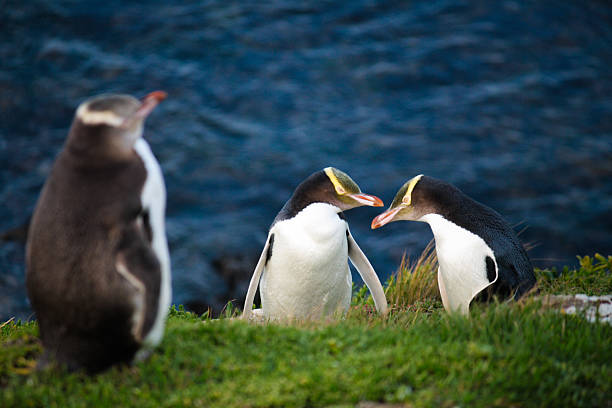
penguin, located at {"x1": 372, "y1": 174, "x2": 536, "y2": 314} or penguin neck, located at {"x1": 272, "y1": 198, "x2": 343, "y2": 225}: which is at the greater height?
penguin neck, located at {"x1": 272, "y1": 198, "x2": 343, "y2": 225}

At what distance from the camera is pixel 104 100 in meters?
3.91

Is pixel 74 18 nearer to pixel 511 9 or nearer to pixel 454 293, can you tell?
pixel 511 9

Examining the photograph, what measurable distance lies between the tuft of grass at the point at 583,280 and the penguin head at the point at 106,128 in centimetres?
431

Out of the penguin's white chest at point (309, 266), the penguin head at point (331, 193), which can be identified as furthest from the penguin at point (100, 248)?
the penguin head at point (331, 193)

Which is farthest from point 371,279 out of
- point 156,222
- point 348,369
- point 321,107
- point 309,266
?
point 321,107

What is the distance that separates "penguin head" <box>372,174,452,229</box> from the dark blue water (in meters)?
4.78

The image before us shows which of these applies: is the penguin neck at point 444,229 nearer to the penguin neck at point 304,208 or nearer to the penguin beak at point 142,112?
the penguin neck at point 304,208

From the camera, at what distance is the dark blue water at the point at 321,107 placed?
11648 mm

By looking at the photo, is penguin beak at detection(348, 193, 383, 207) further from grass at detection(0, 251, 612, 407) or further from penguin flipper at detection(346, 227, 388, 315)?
grass at detection(0, 251, 612, 407)

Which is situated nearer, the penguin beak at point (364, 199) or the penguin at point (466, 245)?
the penguin at point (466, 245)

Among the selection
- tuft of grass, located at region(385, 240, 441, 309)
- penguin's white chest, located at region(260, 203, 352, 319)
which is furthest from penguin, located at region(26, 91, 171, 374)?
tuft of grass, located at region(385, 240, 441, 309)

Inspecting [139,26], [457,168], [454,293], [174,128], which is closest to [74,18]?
[139,26]

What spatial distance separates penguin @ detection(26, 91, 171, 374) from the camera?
3.73 m

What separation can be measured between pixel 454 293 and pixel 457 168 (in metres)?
6.95
